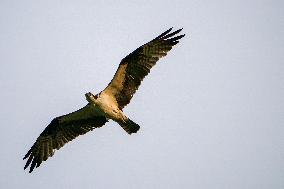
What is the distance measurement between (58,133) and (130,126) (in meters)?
2.64

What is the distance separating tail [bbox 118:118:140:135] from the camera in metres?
13.0

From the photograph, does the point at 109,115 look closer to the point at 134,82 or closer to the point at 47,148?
the point at 134,82

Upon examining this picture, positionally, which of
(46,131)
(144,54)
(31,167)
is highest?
(144,54)

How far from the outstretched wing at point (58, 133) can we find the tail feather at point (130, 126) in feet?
3.26

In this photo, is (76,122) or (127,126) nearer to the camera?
(127,126)

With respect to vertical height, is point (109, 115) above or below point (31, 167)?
above

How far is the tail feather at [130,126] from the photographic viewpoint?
1303 centimetres

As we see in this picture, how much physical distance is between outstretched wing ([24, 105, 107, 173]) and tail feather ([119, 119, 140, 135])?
39.1 inches

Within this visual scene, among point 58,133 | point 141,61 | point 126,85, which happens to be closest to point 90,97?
point 126,85

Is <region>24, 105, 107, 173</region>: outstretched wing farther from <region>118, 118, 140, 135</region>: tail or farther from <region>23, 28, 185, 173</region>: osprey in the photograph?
<region>118, 118, 140, 135</region>: tail

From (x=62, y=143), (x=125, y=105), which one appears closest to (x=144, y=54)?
(x=125, y=105)

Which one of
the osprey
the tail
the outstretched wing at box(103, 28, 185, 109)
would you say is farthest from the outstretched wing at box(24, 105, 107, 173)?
the outstretched wing at box(103, 28, 185, 109)

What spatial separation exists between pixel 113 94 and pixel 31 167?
11.9ft

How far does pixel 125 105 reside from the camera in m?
13.3
